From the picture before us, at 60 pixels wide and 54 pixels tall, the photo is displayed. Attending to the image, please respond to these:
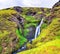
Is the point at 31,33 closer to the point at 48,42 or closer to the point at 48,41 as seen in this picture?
the point at 48,41

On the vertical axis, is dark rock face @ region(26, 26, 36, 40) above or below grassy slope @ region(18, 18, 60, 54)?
below

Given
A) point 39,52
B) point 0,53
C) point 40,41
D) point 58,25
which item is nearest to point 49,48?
point 39,52

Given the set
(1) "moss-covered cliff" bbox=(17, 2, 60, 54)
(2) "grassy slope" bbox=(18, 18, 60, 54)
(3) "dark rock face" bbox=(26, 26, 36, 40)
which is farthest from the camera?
(3) "dark rock face" bbox=(26, 26, 36, 40)

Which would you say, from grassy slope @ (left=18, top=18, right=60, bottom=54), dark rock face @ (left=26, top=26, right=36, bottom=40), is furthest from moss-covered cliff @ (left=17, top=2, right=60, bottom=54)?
dark rock face @ (left=26, top=26, right=36, bottom=40)

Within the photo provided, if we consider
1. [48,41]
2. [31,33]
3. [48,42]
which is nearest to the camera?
[48,42]

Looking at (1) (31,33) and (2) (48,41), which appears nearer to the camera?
(2) (48,41)

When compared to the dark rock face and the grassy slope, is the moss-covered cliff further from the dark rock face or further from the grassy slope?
the dark rock face

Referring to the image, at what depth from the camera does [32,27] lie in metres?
185

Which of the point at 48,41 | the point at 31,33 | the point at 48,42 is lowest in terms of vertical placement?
the point at 31,33

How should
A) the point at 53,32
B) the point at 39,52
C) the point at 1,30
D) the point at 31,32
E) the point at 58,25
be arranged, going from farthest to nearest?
the point at 31,32 < the point at 1,30 < the point at 58,25 < the point at 53,32 < the point at 39,52

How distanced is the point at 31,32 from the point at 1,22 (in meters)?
23.5

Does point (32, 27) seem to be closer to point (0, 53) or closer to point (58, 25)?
point (58, 25)

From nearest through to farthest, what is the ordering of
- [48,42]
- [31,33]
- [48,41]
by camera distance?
[48,42] < [48,41] < [31,33]

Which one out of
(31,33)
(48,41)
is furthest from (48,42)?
(31,33)
